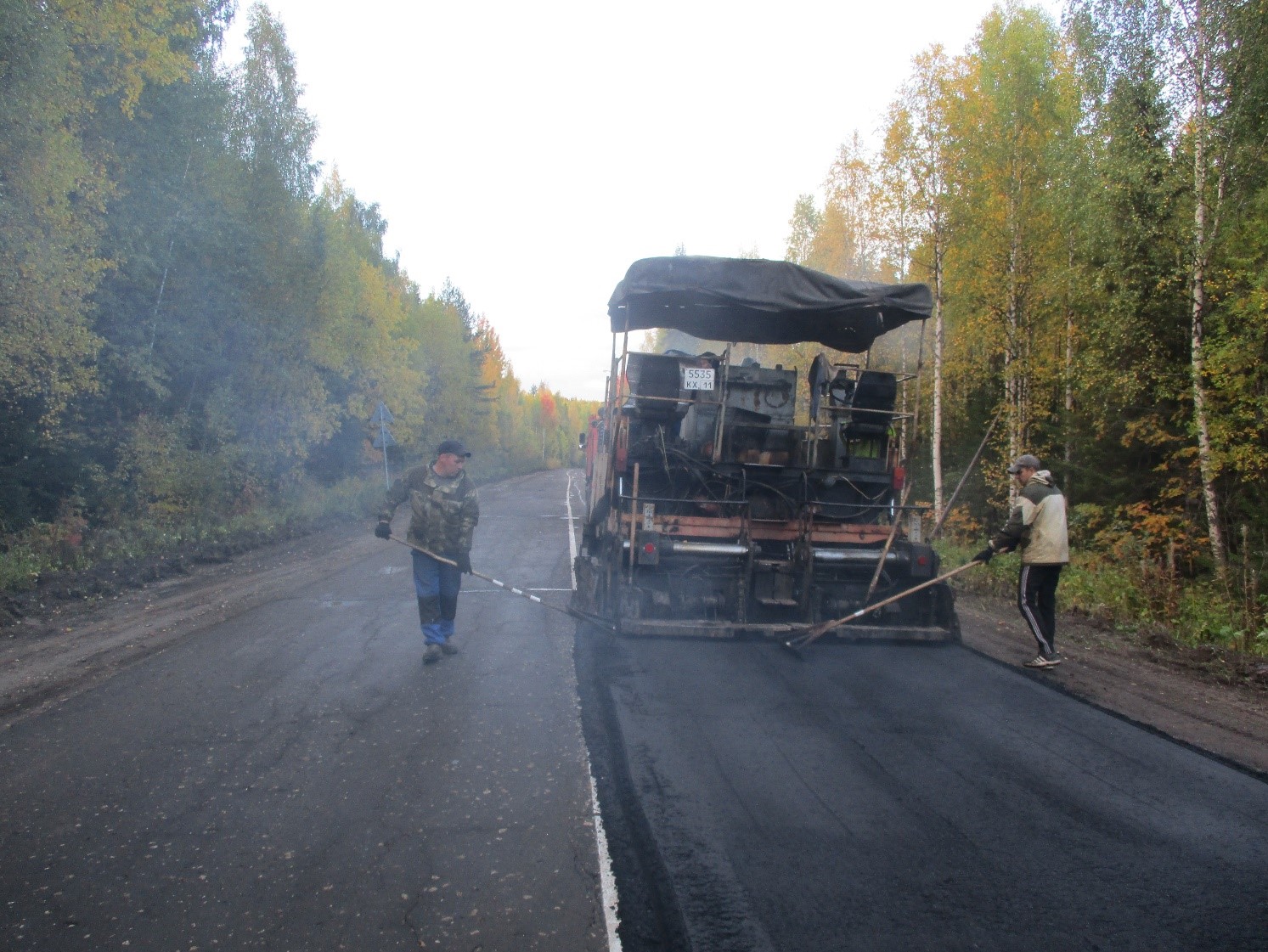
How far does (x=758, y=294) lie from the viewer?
300 inches

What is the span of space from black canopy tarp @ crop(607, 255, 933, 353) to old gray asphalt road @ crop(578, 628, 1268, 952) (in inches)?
138

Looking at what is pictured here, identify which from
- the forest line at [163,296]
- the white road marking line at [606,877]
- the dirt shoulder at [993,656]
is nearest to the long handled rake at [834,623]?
the dirt shoulder at [993,656]

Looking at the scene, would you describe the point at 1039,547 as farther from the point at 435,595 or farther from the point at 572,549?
the point at 572,549

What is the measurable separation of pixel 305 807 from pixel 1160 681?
647 cm

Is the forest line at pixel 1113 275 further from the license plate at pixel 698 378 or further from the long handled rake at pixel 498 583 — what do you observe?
the long handled rake at pixel 498 583

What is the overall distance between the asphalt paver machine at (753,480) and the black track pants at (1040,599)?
2.27ft

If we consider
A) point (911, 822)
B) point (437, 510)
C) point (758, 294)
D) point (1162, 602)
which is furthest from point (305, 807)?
point (1162, 602)

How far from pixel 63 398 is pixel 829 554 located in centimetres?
1225

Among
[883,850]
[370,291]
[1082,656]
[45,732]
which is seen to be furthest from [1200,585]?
[370,291]

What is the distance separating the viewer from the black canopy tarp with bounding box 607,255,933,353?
7504 mm

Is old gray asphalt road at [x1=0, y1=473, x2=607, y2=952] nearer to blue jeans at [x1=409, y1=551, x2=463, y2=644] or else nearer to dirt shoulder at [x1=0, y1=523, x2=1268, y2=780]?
blue jeans at [x1=409, y1=551, x2=463, y2=644]

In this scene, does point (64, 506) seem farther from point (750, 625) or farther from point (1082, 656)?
point (1082, 656)

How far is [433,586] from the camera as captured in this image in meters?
6.97

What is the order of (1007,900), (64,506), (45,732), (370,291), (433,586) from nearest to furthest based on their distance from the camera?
(1007,900)
(45,732)
(433,586)
(64,506)
(370,291)
